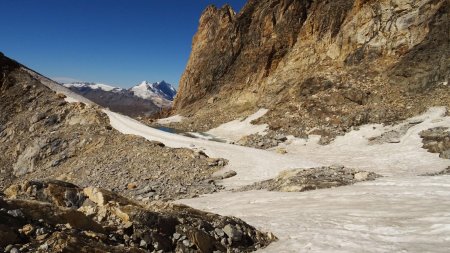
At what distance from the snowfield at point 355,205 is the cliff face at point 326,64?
1130 cm

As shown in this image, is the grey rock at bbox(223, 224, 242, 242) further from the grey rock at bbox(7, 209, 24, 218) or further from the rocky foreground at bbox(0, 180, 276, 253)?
the grey rock at bbox(7, 209, 24, 218)

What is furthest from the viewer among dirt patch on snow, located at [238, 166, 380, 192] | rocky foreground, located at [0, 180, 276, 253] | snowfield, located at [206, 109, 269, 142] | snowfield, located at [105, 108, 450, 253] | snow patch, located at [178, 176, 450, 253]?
snowfield, located at [206, 109, 269, 142]

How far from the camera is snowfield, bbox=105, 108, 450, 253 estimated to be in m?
9.19

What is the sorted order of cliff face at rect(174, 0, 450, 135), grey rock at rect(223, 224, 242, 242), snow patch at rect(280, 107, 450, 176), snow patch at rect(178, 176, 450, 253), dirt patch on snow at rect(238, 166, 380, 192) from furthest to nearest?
cliff face at rect(174, 0, 450, 135) < snow patch at rect(280, 107, 450, 176) < dirt patch on snow at rect(238, 166, 380, 192) < grey rock at rect(223, 224, 242, 242) < snow patch at rect(178, 176, 450, 253)

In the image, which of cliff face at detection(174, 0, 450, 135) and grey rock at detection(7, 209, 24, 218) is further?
cliff face at detection(174, 0, 450, 135)

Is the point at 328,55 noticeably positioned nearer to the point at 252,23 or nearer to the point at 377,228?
the point at 252,23

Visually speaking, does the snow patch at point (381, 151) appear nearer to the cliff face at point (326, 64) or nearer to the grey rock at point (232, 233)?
the cliff face at point (326, 64)

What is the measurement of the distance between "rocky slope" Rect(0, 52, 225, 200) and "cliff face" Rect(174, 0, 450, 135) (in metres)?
16.0

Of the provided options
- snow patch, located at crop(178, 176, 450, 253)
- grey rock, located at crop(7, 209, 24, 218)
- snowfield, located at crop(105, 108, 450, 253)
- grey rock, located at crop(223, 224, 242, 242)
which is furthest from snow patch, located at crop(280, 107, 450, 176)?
grey rock, located at crop(7, 209, 24, 218)

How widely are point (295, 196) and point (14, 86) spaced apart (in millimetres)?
35811

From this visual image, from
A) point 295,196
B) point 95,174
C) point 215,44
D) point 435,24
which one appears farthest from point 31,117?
point 435,24

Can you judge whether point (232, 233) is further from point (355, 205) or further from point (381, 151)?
point (381, 151)

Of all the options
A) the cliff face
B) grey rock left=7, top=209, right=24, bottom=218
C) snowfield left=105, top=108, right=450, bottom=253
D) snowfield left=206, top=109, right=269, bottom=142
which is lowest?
grey rock left=7, top=209, right=24, bottom=218

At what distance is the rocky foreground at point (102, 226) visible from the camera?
23.2 feet
